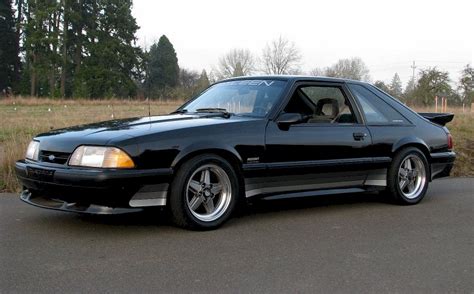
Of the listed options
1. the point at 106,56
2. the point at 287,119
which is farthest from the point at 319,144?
the point at 106,56

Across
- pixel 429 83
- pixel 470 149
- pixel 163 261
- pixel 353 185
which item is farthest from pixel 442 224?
pixel 429 83

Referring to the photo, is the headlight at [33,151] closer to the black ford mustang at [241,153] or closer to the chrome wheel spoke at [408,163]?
the black ford mustang at [241,153]

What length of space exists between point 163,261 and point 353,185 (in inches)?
110

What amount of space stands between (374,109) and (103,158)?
3405 millimetres

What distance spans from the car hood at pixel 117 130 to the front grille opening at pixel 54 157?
0.04m

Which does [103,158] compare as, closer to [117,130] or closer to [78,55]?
[117,130]

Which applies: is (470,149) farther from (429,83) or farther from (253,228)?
(429,83)

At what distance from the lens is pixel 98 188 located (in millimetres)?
4422

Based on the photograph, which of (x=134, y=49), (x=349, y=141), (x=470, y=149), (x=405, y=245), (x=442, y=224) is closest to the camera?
(x=405, y=245)

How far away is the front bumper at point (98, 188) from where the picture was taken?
443cm

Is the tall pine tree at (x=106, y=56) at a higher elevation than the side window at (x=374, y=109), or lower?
higher

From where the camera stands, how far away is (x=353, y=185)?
6.06 m

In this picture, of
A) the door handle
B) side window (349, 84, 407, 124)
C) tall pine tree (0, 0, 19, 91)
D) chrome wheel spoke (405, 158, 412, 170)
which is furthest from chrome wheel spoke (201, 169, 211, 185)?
tall pine tree (0, 0, 19, 91)

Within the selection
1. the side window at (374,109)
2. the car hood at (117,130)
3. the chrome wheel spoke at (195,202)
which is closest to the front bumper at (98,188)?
the car hood at (117,130)
